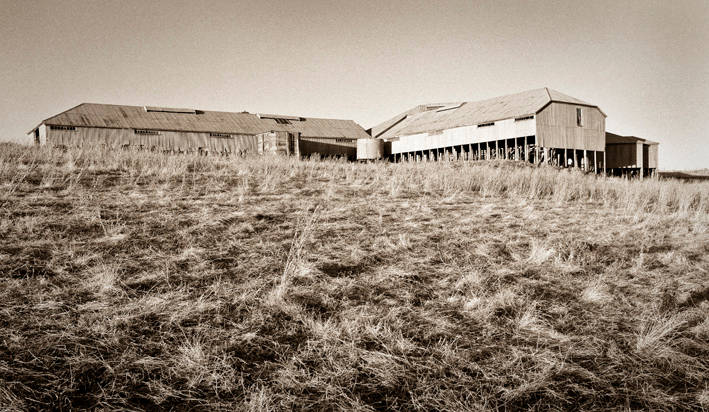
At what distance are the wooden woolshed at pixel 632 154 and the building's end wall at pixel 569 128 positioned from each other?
286cm

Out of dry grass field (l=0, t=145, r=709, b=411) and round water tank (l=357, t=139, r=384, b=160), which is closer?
dry grass field (l=0, t=145, r=709, b=411)

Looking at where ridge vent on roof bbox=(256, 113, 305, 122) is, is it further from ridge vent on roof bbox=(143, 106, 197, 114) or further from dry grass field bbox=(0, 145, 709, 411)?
dry grass field bbox=(0, 145, 709, 411)

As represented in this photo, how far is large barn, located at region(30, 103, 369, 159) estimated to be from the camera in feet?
95.1

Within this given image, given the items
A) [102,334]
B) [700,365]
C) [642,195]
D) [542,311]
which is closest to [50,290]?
[102,334]

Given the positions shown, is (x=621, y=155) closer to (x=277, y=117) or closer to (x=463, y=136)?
(x=463, y=136)

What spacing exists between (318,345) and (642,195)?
12224 mm

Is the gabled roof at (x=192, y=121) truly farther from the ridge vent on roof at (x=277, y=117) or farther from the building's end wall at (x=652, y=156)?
the building's end wall at (x=652, y=156)

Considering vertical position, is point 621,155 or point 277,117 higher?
point 277,117

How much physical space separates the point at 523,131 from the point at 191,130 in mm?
23481

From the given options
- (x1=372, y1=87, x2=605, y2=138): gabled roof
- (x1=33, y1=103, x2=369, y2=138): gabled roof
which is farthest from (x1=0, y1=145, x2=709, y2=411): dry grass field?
(x1=33, y1=103, x2=369, y2=138): gabled roof

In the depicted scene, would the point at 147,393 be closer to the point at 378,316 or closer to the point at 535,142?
the point at 378,316

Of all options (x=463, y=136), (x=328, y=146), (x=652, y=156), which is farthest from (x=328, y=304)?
(x=652, y=156)

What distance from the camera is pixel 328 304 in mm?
4461

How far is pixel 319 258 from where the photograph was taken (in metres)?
5.55
